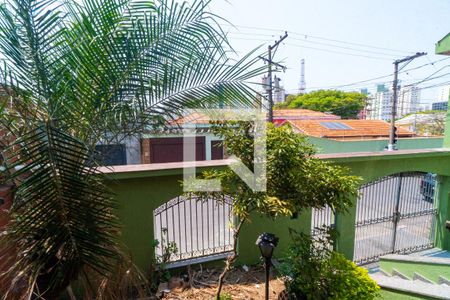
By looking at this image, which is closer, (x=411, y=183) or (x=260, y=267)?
(x=260, y=267)

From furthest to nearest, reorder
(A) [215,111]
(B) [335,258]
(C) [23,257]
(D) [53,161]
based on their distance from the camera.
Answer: (B) [335,258], (A) [215,111], (C) [23,257], (D) [53,161]

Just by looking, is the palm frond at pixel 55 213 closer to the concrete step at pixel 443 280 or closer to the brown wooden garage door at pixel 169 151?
the concrete step at pixel 443 280

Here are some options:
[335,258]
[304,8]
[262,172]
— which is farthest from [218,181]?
[304,8]

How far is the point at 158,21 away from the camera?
2348 mm

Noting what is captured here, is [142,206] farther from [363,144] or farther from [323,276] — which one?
[363,144]

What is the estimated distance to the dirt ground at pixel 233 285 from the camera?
160 inches

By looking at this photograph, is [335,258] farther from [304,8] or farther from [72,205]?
[304,8]

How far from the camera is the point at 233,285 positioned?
4.39m

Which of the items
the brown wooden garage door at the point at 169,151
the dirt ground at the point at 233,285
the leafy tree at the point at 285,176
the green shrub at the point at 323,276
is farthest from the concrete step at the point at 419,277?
the brown wooden garage door at the point at 169,151

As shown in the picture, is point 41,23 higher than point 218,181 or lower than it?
higher

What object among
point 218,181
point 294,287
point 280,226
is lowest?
point 294,287

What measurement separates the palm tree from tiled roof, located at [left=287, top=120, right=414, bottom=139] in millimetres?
12563

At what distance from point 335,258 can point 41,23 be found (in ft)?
14.8

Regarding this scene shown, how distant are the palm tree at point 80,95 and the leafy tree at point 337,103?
31.1m
